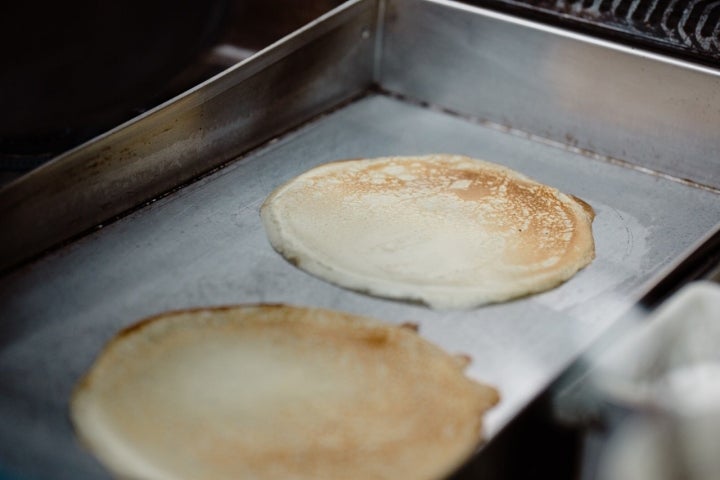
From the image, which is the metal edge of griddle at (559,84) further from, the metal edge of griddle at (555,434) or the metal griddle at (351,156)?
the metal edge of griddle at (555,434)

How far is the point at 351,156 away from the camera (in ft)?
6.52

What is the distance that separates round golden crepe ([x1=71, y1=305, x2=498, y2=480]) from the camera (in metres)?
1.21

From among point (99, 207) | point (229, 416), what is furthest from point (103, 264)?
point (229, 416)

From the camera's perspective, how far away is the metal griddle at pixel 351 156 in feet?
4.68

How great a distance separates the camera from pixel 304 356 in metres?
1.41

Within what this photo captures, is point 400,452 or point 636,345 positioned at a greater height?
point 636,345

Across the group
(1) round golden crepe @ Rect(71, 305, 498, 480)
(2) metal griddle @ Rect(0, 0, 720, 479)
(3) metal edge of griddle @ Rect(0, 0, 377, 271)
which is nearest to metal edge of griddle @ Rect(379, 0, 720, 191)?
(2) metal griddle @ Rect(0, 0, 720, 479)

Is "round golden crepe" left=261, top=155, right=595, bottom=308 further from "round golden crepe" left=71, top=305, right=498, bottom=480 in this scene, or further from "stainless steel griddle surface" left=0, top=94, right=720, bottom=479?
"round golden crepe" left=71, top=305, right=498, bottom=480

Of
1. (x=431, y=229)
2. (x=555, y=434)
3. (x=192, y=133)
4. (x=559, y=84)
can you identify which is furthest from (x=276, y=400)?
(x=559, y=84)

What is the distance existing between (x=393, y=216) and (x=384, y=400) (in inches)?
20.7

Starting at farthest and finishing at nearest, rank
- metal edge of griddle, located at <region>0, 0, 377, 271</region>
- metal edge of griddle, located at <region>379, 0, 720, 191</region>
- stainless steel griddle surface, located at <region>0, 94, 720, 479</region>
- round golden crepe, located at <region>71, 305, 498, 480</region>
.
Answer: metal edge of griddle, located at <region>379, 0, 720, 191</region>, metal edge of griddle, located at <region>0, 0, 377, 271</region>, stainless steel griddle surface, located at <region>0, 94, 720, 479</region>, round golden crepe, located at <region>71, 305, 498, 480</region>

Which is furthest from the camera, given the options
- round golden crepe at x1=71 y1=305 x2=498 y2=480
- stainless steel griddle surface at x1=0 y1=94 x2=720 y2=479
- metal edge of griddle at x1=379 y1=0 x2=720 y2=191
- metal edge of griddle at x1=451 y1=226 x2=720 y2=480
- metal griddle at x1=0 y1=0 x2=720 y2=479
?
metal edge of griddle at x1=379 y1=0 x2=720 y2=191

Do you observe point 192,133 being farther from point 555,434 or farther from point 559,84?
point 555,434

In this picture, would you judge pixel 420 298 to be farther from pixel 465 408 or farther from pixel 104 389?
pixel 104 389
